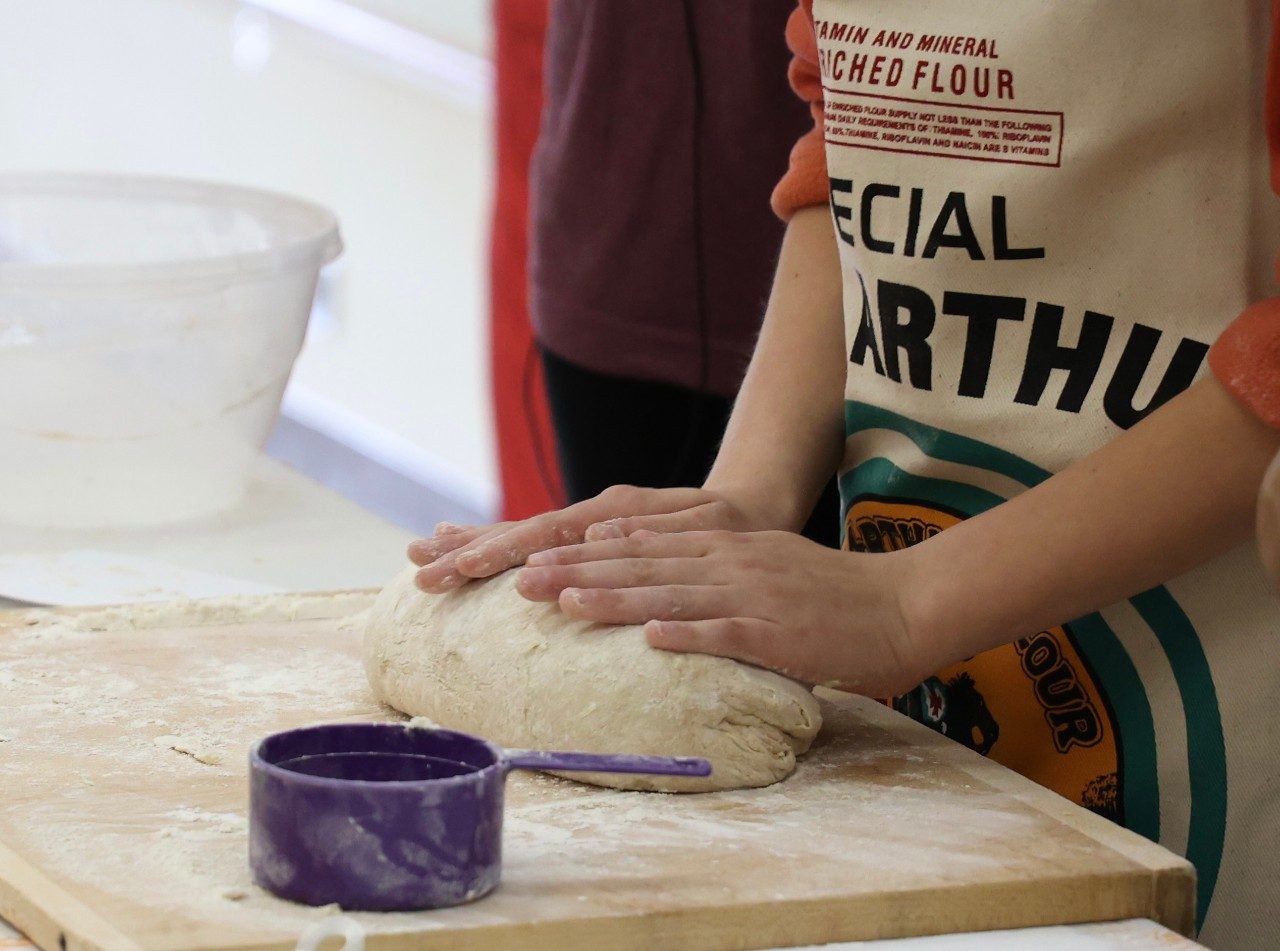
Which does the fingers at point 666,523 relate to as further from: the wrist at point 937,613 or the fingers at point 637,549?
the wrist at point 937,613

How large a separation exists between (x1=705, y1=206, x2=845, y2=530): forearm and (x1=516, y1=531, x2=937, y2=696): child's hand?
19cm

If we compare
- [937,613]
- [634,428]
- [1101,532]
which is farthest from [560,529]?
[634,428]

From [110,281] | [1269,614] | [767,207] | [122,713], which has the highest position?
[767,207]

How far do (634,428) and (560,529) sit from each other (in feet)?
3.38

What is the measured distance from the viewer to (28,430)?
1.81m

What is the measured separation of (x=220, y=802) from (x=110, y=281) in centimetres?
87

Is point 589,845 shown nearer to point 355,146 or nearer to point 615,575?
point 615,575

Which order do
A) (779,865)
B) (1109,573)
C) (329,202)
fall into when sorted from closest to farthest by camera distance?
(779,865)
(1109,573)
(329,202)

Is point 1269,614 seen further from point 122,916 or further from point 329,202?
point 329,202

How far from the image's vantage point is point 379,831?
32.8 inches

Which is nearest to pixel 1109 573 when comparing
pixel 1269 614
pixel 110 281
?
pixel 1269 614

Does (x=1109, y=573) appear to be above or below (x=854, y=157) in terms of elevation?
below

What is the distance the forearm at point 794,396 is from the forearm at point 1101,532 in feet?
0.78

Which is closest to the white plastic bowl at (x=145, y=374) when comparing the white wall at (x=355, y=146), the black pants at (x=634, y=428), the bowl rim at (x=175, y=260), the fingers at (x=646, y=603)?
the bowl rim at (x=175, y=260)
